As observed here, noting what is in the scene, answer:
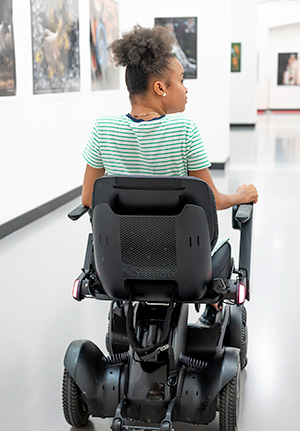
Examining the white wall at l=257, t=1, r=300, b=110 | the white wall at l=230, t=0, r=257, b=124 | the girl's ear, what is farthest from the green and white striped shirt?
the white wall at l=257, t=1, r=300, b=110

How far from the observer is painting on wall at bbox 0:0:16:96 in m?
5.15

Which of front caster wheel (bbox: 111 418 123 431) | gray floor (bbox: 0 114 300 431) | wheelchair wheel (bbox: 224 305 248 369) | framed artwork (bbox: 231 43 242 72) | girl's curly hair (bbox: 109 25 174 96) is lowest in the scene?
gray floor (bbox: 0 114 300 431)

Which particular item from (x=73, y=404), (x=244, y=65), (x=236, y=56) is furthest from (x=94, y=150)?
(x=244, y=65)

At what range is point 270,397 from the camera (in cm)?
254

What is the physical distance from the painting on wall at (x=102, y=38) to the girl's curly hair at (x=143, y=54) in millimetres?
5585

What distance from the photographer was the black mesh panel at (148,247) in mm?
1929

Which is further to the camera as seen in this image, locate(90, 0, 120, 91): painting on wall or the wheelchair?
locate(90, 0, 120, 91): painting on wall

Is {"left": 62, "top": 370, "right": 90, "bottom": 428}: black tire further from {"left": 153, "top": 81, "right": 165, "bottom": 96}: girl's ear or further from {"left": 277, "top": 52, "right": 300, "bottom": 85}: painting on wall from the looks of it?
{"left": 277, "top": 52, "right": 300, "bottom": 85}: painting on wall

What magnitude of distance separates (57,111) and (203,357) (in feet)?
15.1

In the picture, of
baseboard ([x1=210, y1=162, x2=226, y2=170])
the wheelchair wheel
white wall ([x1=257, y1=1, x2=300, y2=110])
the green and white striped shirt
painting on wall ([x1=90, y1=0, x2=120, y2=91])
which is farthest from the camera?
white wall ([x1=257, y1=1, x2=300, y2=110])

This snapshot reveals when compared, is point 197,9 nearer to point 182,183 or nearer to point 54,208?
point 54,208

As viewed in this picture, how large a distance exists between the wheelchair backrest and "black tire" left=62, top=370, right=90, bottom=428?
1.25 ft

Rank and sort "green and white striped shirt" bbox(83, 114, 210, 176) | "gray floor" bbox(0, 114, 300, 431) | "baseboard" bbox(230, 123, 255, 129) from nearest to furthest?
"green and white striped shirt" bbox(83, 114, 210, 176)
"gray floor" bbox(0, 114, 300, 431)
"baseboard" bbox(230, 123, 255, 129)

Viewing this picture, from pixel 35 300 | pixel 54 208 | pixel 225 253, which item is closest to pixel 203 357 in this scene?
pixel 225 253
